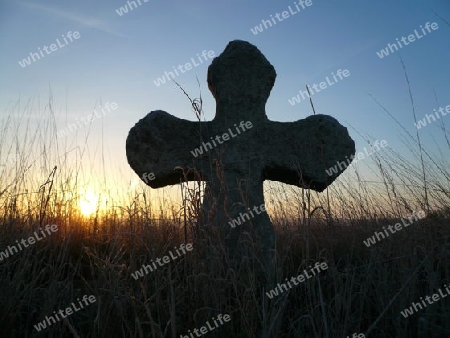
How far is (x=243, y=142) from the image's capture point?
3.11 meters

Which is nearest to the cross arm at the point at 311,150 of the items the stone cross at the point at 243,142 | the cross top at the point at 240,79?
the stone cross at the point at 243,142

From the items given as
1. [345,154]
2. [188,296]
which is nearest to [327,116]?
[345,154]

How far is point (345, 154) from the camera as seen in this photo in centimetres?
308

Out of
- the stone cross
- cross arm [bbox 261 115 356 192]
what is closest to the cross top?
the stone cross

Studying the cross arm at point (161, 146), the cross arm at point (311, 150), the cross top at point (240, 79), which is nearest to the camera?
the cross arm at point (161, 146)

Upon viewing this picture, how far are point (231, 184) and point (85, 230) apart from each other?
60.0 inches

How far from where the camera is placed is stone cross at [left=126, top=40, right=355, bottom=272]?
9.64ft

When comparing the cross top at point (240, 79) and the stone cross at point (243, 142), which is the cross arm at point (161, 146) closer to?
the stone cross at point (243, 142)

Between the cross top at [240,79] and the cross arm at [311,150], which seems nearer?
the cross arm at [311,150]

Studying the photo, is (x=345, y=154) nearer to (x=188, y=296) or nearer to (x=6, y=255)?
(x=188, y=296)

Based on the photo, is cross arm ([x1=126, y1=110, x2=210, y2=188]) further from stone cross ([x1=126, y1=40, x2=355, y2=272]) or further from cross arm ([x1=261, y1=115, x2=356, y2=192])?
cross arm ([x1=261, y1=115, x2=356, y2=192])

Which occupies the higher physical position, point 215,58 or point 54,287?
point 215,58

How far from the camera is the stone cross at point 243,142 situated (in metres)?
2.94

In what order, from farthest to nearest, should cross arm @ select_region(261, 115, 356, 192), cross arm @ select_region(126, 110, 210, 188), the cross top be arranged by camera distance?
the cross top → cross arm @ select_region(261, 115, 356, 192) → cross arm @ select_region(126, 110, 210, 188)
